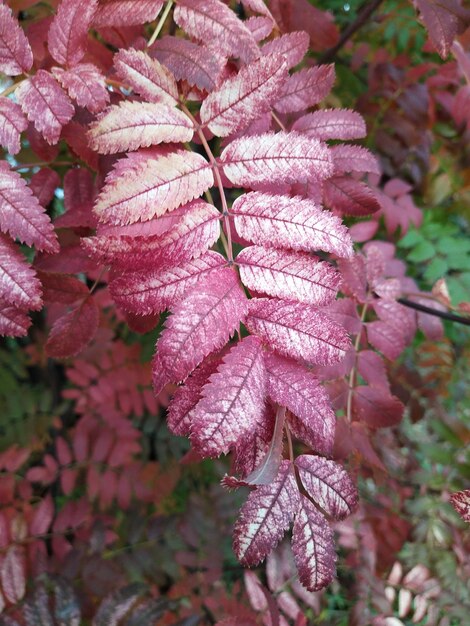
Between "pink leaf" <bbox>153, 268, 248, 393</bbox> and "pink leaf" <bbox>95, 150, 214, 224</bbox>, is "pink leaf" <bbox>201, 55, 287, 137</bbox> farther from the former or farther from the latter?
"pink leaf" <bbox>153, 268, 248, 393</bbox>

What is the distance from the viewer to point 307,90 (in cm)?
69

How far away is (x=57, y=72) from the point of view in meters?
0.57

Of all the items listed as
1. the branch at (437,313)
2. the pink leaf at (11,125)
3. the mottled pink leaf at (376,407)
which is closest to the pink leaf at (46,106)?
the pink leaf at (11,125)

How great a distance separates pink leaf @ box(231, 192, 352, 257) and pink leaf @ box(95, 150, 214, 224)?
0.06m

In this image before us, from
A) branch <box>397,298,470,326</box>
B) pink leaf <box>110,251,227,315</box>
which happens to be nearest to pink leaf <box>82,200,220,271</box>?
pink leaf <box>110,251,227,315</box>

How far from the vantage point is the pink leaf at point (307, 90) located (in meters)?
0.69

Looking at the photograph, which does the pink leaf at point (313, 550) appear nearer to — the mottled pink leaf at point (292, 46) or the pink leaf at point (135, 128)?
the pink leaf at point (135, 128)

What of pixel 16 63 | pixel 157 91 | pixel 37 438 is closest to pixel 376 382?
pixel 157 91

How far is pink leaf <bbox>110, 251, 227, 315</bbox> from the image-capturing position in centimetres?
46

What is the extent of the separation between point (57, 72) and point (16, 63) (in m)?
0.04

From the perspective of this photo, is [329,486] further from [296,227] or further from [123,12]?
[123,12]

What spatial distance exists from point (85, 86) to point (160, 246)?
0.21m

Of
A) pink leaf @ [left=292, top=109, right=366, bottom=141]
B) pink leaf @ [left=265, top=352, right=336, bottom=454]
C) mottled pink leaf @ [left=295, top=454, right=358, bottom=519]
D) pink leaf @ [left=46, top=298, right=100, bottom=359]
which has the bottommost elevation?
pink leaf @ [left=46, top=298, right=100, bottom=359]

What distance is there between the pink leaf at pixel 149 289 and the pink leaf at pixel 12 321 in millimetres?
120
